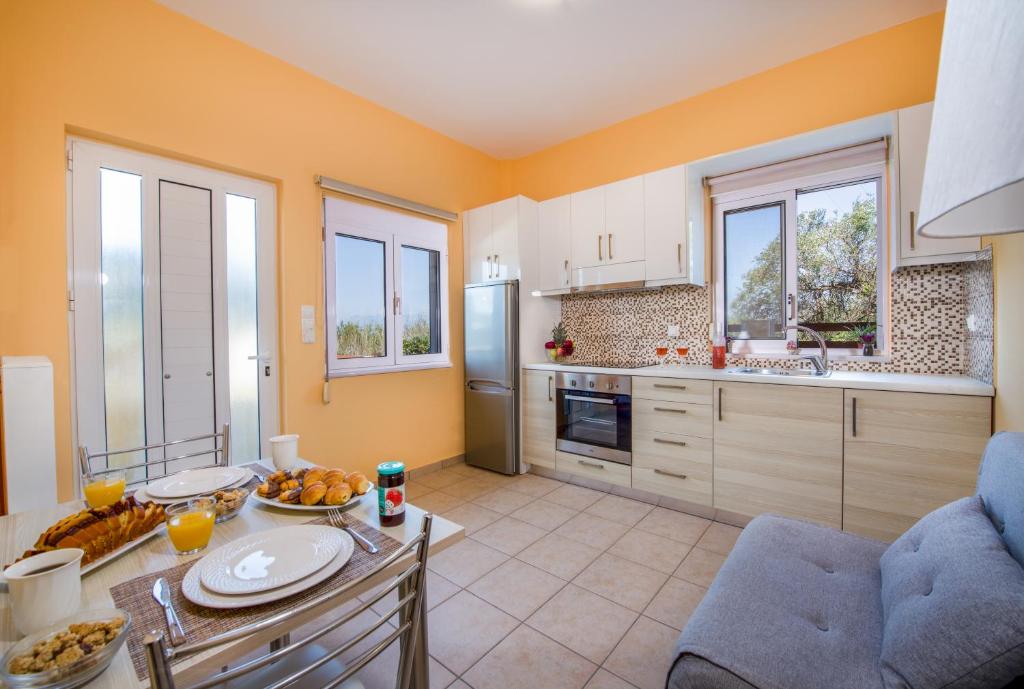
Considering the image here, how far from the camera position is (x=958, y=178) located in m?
0.34

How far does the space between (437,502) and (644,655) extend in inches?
70.5

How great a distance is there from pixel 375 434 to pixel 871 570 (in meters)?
2.98

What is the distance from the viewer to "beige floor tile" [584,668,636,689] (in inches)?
59.9

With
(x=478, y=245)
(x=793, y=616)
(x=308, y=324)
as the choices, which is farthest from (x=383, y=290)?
(x=793, y=616)

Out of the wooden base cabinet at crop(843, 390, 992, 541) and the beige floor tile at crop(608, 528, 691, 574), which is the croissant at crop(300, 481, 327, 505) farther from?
the wooden base cabinet at crop(843, 390, 992, 541)

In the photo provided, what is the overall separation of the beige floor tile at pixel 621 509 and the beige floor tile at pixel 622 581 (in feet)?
1.71

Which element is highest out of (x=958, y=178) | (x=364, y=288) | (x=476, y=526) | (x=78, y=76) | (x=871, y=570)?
(x=78, y=76)

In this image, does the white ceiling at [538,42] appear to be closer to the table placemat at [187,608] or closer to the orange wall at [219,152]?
the orange wall at [219,152]

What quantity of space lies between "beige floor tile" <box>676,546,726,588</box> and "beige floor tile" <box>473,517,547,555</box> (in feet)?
2.66

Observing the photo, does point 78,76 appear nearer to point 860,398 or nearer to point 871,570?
point 871,570

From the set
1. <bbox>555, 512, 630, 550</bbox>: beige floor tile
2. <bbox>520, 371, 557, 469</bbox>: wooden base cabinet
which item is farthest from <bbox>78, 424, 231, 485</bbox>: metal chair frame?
<bbox>520, 371, 557, 469</bbox>: wooden base cabinet

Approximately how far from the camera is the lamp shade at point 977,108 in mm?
270

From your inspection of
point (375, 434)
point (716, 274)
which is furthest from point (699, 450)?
point (375, 434)

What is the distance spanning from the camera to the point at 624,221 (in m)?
3.37
